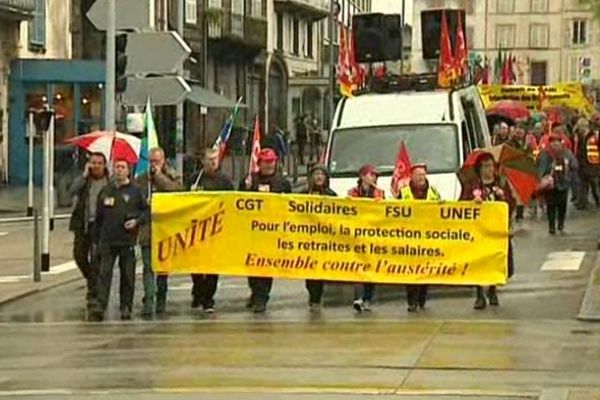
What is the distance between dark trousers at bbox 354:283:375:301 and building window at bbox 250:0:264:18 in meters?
43.9

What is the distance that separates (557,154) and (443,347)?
45.6 ft

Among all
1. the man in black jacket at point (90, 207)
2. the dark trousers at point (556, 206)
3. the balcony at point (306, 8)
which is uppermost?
the balcony at point (306, 8)

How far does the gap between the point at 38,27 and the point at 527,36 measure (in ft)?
201

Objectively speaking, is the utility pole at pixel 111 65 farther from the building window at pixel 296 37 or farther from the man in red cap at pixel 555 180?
the building window at pixel 296 37

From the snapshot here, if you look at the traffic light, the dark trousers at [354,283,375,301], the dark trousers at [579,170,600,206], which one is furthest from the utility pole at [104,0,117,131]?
the dark trousers at [579,170,600,206]

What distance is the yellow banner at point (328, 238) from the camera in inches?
743

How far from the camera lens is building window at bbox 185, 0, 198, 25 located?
177ft

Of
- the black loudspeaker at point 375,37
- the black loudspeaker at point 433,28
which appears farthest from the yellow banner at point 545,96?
the black loudspeaker at point 375,37

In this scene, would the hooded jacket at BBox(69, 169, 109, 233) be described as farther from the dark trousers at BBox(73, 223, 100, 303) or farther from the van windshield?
the van windshield

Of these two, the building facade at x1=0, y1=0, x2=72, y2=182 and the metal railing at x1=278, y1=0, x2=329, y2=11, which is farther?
the metal railing at x1=278, y1=0, x2=329, y2=11

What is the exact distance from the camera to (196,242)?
1917 centimetres

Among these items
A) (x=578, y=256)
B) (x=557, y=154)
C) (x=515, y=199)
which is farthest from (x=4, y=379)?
(x=557, y=154)

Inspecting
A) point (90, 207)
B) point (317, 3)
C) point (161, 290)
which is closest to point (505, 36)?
point (317, 3)

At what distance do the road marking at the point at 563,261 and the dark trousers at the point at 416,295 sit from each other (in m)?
3.74
